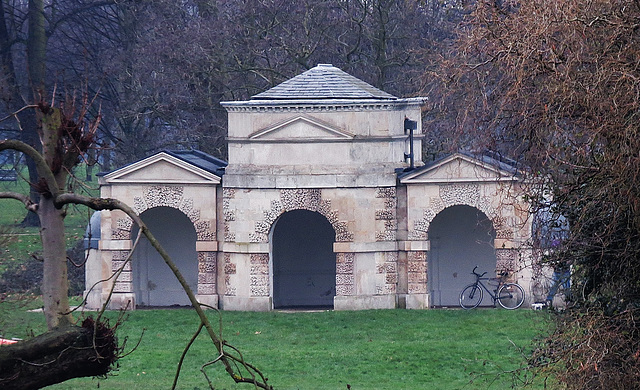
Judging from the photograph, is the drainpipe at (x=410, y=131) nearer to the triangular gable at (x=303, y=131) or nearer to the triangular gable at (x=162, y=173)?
the triangular gable at (x=303, y=131)

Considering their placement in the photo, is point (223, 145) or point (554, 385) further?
point (223, 145)

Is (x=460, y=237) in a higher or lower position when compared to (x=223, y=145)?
lower

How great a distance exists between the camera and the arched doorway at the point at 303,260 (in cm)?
2580

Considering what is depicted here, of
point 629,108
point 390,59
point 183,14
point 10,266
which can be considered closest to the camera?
point 629,108

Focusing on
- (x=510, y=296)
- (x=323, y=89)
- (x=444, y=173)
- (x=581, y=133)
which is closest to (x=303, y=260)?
(x=323, y=89)

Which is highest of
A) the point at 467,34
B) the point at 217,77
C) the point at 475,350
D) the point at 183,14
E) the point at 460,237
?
the point at 183,14

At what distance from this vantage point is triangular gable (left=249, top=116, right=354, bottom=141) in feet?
73.7

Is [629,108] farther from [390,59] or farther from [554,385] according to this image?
[390,59]

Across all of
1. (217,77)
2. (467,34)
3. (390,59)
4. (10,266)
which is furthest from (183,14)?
(467,34)

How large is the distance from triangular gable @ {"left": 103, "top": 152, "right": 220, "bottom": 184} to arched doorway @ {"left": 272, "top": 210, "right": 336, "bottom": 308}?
3361mm

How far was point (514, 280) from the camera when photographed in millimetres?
22750

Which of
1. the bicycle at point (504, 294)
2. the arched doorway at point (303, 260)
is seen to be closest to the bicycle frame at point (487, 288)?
the bicycle at point (504, 294)

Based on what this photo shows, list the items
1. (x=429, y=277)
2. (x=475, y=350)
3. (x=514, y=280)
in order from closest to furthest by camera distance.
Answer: (x=475, y=350) < (x=514, y=280) < (x=429, y=277)

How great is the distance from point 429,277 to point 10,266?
41.3 feet
